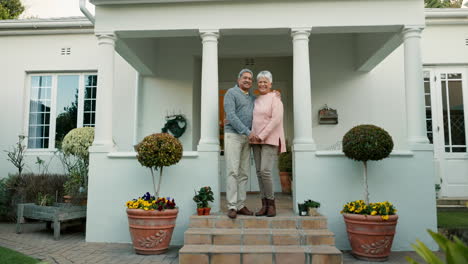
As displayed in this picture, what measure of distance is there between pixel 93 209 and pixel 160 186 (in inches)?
38.4

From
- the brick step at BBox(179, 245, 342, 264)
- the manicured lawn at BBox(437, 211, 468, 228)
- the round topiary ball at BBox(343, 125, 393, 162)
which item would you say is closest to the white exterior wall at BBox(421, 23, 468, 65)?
the manicured lawn at BBox(437, 211, 468, 228)

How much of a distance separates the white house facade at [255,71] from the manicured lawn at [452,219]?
0.68 meters

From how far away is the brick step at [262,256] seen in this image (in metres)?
3.41

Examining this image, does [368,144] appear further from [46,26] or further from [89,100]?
[46,26]

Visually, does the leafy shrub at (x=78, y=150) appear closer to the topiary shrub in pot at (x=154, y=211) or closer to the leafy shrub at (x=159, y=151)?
the topiary shrub in pot at (x=154, y=211)

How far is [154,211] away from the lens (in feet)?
13.6

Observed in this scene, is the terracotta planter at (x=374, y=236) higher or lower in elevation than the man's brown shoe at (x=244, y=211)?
lower

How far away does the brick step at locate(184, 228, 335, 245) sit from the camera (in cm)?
374

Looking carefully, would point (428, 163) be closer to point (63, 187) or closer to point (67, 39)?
point (63, 187)

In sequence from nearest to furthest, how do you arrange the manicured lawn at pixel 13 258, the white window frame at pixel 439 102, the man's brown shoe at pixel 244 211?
the manicured lawn at pixel 13 258 → the man's brown shoe at pixel 244 211 → the white window frame at pixel 439 102

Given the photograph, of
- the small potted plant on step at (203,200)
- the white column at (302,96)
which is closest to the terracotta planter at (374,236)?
the white column at (302,96)

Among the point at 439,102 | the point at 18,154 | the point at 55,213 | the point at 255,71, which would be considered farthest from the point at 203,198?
the point at 439,102

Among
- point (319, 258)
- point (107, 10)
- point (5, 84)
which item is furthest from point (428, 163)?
point (5, 84)

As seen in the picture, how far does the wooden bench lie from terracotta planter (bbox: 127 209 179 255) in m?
1.52
